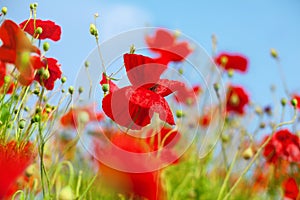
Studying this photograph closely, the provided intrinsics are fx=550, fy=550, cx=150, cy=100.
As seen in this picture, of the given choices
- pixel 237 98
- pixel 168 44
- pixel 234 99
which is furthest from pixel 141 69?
pixel 237 98

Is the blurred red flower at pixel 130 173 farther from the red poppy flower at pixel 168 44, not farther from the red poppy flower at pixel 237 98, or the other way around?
the red poppy flower at pixel 237 98

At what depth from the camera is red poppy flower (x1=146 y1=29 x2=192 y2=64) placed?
4.82ft

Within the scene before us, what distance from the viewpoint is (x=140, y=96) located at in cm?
59

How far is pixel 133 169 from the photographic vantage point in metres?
Answer: 0.66

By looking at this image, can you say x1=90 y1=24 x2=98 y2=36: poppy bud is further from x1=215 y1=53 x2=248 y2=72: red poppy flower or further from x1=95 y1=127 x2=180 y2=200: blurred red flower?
x1=215 y1=53 x2=248 y2=72: red poppy flower

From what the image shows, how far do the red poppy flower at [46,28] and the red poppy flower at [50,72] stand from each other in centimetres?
4

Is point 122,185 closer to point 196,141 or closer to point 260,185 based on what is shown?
point 196,141

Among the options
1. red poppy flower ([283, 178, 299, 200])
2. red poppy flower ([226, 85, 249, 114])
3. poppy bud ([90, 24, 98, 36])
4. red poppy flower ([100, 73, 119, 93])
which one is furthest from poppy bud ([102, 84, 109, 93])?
red poppy flower ([226, 85, 249, 114])

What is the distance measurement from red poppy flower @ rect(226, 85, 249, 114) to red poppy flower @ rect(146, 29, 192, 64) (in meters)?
0.28

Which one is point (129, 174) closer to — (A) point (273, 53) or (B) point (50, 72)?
(B) point (50, 72)

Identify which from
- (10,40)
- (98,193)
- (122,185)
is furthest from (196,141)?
(10,40)

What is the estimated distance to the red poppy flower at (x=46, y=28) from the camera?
2.35ft

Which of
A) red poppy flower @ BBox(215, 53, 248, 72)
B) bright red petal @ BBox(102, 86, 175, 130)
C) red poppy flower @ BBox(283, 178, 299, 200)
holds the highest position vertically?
red poppy flower @ BBox(215, 53, 248, 72)

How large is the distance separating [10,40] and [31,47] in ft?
0.16
